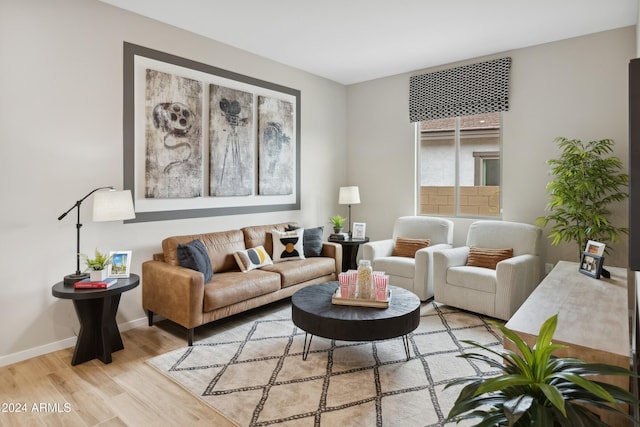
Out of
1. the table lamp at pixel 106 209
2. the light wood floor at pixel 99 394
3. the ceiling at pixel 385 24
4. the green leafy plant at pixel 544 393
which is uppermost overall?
the ceiling at pixel 385 24

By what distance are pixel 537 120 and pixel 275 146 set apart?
3053 mm

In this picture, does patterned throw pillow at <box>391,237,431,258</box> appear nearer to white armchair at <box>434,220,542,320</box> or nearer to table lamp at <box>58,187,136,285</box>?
white armchair at <box>434,220,542,320</box>

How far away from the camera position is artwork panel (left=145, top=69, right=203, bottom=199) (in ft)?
11.9

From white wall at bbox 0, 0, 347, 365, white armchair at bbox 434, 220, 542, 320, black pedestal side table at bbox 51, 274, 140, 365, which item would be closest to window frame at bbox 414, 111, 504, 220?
white armchair at bbox 434, 220, 542, 320

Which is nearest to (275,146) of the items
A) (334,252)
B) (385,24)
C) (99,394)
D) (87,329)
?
(334,252)

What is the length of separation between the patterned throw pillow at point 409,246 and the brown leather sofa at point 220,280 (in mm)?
866

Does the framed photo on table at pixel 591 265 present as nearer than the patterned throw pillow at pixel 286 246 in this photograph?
Yes

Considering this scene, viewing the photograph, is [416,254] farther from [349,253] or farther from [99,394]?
[99,394]

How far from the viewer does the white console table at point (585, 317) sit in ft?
5.81

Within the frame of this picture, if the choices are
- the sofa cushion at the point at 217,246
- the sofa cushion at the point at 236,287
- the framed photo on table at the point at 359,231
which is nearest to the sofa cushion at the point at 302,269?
the sofa cushion at the point at 236,287

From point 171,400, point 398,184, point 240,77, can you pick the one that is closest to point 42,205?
point 171,400

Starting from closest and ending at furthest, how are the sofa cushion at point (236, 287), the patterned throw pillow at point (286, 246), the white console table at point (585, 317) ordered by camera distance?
1. the white console table at point (585, 317)
2. the sofa cushion at point (236, 287)
3. the patterned throw pillow at point (286, 246)

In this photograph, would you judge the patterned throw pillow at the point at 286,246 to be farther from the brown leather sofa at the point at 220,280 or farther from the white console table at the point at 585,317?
the white console table at the point at 585,317

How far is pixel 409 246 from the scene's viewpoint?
4.74 metres
